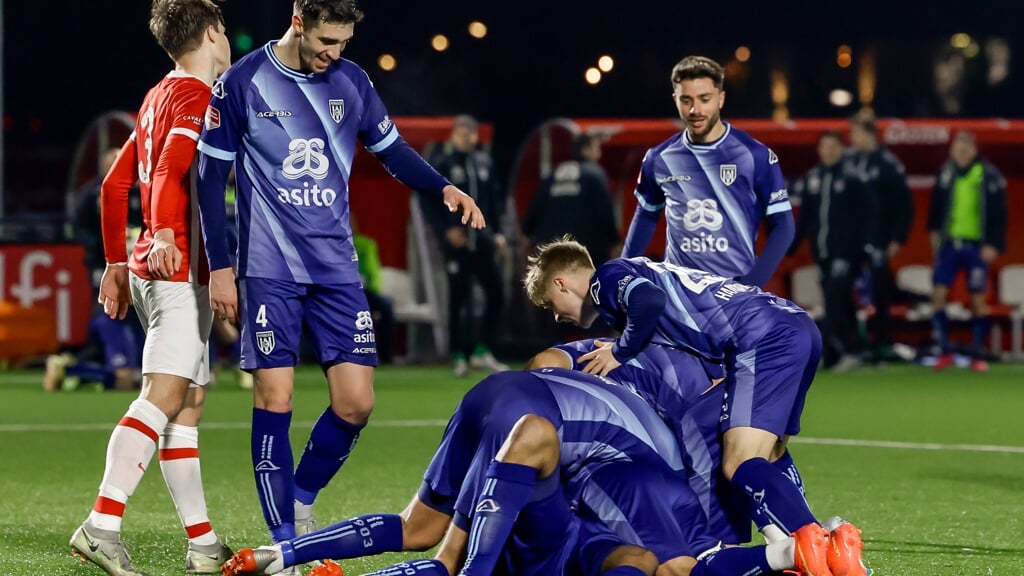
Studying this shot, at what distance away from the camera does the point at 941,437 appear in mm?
10211

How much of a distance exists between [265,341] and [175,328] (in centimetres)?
38

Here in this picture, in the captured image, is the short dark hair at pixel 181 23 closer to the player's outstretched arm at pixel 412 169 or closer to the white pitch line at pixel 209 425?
the player's outstretched arm at pixel 412 169

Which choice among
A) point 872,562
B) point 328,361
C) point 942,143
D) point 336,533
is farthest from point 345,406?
point 942,143

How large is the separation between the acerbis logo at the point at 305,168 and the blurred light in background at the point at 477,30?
110ft

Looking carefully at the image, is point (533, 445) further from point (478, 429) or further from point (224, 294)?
point (224, 294)

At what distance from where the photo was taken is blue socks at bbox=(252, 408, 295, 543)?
219 inches

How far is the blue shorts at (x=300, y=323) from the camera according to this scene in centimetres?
562

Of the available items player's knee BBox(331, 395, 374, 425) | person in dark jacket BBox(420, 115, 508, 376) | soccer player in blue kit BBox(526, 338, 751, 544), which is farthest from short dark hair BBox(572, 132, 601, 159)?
player's knee BBox(331, 395, 374, 425)

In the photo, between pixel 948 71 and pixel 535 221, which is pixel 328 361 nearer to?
pixel 535 221

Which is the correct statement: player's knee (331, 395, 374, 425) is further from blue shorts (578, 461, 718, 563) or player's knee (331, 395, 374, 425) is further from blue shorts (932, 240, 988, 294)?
blue shorts (932, 240, 988, 294)

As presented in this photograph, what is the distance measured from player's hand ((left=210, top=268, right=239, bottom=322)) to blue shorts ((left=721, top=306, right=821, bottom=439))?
1704mm

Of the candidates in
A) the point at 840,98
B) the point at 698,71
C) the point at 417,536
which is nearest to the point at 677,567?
the point at 417,536

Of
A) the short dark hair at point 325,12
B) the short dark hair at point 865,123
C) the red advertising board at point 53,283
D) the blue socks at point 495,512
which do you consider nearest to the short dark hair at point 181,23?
the short dark hair at point 325,12

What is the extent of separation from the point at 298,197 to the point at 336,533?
1176mm
